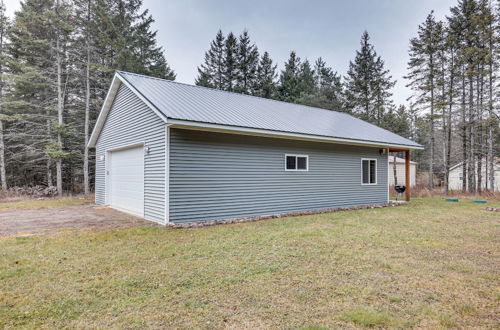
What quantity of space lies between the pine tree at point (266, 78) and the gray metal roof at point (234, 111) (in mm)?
12312

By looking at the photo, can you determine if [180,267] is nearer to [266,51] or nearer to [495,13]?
[495,13]

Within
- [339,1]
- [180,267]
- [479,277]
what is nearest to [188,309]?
[180,267]

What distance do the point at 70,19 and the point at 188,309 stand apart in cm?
1745

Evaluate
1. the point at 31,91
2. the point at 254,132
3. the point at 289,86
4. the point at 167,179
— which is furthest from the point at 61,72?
the point at 289,86

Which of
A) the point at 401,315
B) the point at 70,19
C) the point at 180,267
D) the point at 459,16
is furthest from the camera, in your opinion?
the point at 459,16

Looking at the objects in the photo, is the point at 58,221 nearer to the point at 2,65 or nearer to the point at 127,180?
A: the point at 127,180

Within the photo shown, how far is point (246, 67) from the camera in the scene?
23953 millimetres

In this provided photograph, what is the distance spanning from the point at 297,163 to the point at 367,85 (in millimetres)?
16722

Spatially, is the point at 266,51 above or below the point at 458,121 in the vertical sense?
above

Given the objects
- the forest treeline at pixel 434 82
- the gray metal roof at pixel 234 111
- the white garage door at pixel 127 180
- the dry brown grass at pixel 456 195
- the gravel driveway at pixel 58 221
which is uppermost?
the forest treeline at pixel 434 82

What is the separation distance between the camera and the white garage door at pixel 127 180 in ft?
26.6

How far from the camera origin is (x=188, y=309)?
265cm

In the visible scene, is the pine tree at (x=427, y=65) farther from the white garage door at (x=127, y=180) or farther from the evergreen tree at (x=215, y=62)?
the white garage door at (x=127, y=180)

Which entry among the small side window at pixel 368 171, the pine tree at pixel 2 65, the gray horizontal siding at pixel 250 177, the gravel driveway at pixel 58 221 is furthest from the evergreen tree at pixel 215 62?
the gravel driveway at pixel 58 221
